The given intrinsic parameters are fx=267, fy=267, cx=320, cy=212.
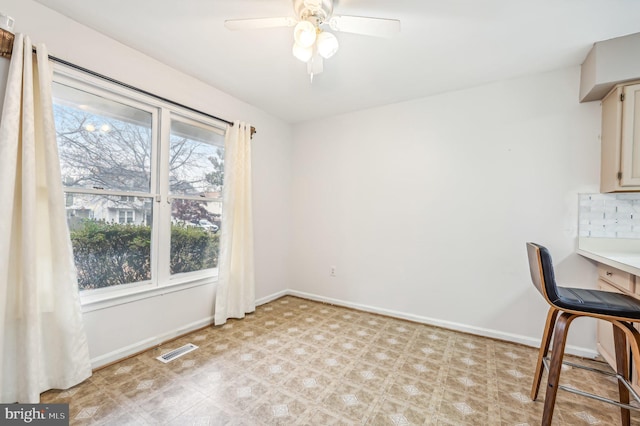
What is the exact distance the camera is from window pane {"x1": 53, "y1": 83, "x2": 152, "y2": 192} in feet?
6.08

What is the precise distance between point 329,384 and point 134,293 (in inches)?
65.2

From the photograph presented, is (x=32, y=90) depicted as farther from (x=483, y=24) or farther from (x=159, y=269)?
(x=483, y=24)

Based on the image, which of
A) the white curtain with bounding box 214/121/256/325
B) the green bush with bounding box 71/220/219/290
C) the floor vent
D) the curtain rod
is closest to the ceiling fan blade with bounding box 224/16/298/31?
the curtain rod

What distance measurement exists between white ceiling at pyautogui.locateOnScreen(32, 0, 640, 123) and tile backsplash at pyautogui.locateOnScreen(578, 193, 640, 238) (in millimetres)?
1140

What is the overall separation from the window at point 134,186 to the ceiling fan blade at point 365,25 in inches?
66.5

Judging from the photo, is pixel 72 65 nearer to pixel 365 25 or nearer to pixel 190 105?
pixel 190 105

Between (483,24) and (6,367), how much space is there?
11.8 ft

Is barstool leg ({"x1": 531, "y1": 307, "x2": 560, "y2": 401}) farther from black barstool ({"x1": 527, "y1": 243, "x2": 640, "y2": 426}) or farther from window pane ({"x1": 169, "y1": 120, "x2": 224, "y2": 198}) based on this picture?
window pane ({"x1": 169, "y1": 120, "x2": 224, "y2": 198})

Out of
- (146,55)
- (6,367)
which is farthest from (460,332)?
(146,55)

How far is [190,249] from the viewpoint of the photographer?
265 cm

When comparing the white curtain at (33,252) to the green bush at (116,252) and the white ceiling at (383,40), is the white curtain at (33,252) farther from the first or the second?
the white ceiling at (383,40)

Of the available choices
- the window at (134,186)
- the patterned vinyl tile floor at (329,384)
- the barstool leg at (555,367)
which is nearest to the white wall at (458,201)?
the patterned vinyl tile floor at (329,384)

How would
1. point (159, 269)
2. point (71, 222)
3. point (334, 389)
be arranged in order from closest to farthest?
point (334, 389) → point (71, 222) → point (159, 269)

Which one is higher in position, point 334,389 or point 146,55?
point 146,55
